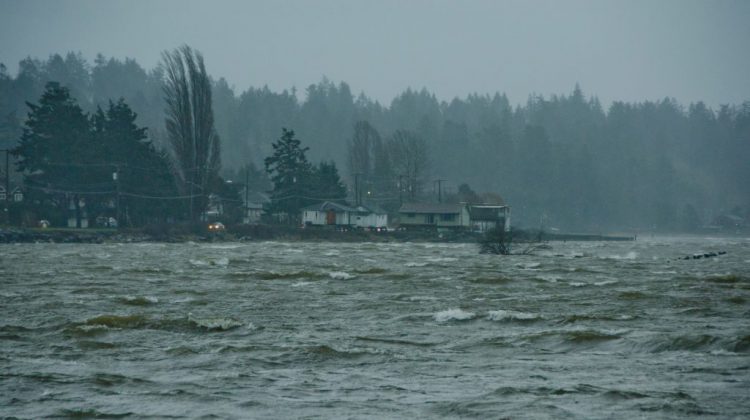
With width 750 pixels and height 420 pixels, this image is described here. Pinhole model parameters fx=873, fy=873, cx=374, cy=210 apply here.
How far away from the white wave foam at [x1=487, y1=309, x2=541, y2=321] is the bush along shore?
41.1 m

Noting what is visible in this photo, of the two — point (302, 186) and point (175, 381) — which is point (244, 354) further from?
point (302, 186)

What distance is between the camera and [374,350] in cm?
1398

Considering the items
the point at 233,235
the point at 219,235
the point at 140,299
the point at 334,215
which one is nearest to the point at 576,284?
the point at 140,299

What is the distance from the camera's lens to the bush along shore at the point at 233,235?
67312mm

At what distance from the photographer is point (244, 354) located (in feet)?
44.7

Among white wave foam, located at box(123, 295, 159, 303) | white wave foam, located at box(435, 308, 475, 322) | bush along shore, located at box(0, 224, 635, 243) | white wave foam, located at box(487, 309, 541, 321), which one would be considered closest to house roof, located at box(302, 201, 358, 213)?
bush along shore, located at box(0, 224, 635, 243)

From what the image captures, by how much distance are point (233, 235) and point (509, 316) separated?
6571 cm

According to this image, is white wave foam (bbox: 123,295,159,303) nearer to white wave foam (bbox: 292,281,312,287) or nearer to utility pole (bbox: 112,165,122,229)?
white wave foam (bbox: 292,281,312,287)

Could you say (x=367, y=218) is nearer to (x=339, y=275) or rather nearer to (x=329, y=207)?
(x=329, y=207)

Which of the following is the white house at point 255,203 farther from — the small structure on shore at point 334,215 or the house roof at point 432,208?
the house roof at point 432,208

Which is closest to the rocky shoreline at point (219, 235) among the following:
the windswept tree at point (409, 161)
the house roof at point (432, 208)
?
the house roof at point (432, 208)

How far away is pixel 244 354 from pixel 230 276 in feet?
55.4

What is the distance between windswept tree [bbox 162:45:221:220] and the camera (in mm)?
78750

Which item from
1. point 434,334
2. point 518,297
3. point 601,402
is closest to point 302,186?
point 518,297
